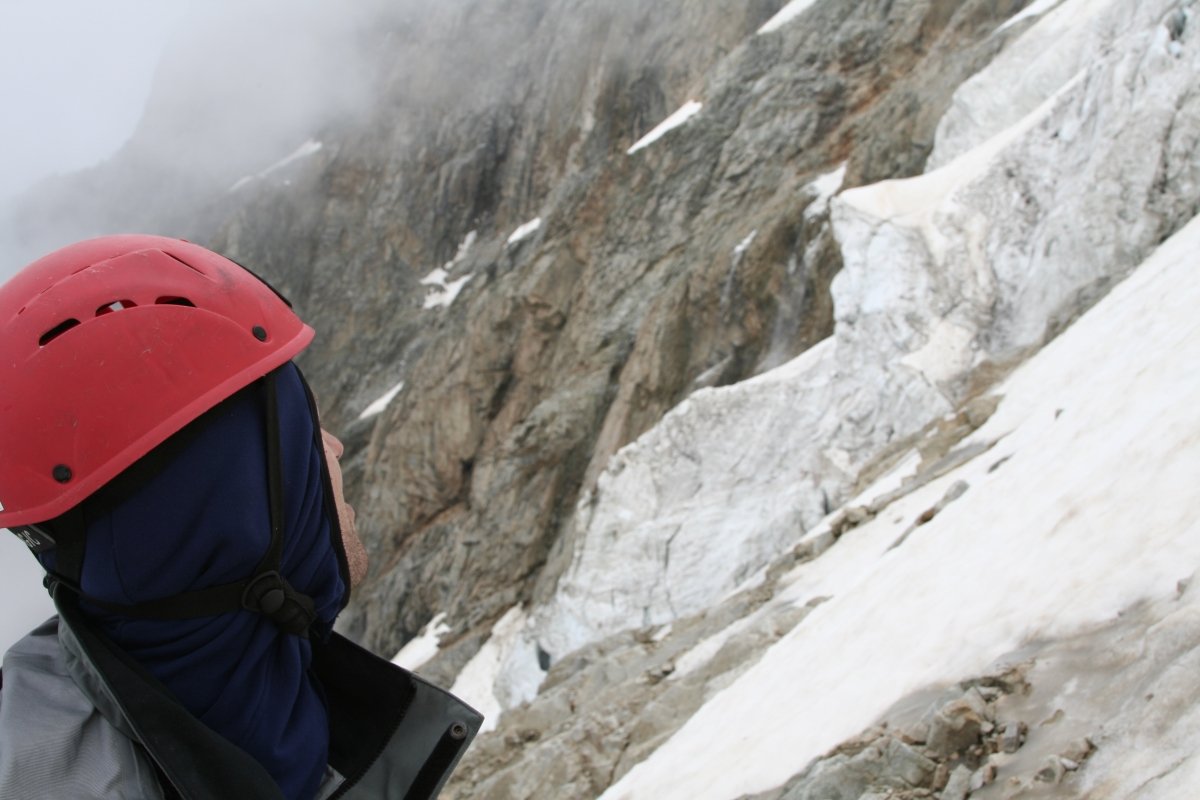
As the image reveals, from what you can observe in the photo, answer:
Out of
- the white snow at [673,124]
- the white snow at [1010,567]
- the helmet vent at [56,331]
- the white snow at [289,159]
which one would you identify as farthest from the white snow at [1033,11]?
the white snow at [289,159]

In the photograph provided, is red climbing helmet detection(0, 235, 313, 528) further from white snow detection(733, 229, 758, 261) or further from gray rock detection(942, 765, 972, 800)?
white snow detection(733, 229, 758, 261)

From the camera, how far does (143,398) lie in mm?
2154

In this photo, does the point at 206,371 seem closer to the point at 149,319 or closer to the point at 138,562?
the point at 149,319

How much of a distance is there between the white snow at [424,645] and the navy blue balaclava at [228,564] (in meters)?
26.8

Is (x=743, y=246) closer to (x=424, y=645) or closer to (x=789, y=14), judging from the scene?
(x=424, y=645)

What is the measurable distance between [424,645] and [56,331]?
2878cm

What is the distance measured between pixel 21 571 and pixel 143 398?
7243 cm

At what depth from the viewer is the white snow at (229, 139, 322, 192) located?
74.3 metres

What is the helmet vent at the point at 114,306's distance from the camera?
2240 millimetres

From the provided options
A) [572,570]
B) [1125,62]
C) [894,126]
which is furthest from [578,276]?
[1125,62]

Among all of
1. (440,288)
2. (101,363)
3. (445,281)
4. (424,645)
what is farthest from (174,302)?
(445,281)

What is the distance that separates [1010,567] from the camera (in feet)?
17.4

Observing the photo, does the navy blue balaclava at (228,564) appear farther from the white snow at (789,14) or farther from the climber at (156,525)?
the white snow at (789,14)

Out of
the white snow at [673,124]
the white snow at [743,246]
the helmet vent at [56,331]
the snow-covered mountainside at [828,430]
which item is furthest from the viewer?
the white snow at [673,124]
